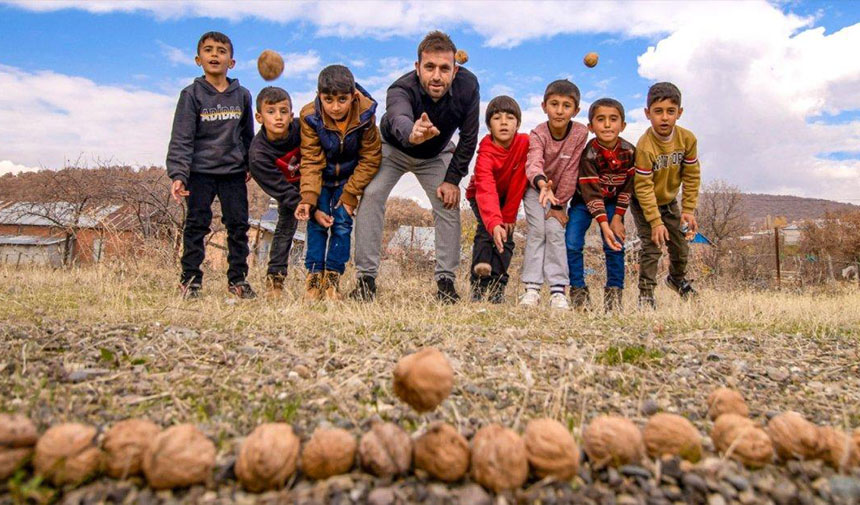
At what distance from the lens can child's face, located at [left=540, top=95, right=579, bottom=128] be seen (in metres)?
4.61

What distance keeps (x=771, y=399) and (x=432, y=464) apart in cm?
151

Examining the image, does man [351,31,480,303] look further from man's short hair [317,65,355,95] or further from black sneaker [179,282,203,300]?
black sneaker [179,282,203,300]

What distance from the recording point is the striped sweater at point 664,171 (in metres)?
4.69

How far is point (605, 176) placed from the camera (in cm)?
468

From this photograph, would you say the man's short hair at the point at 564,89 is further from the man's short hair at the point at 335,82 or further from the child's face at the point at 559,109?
the man's short hair at the point at 335,82

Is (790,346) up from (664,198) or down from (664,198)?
down

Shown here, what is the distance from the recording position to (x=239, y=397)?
1.78 meters

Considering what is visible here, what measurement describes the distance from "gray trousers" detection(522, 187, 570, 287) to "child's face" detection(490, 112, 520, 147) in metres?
0.46

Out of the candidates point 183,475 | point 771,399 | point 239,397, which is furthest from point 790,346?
point 183,475

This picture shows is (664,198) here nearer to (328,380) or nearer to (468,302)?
(468,302)

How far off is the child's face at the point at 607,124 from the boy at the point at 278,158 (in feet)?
8.10

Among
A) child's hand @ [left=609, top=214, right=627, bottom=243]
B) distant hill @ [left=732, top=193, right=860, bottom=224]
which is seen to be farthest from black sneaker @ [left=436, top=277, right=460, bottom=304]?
distant hill @ [left=732, top=193, right=860, bottom=224]

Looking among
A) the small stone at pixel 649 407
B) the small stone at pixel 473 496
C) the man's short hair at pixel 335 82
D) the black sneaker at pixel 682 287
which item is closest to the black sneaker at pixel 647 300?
the black sneaker at pixel 682 287

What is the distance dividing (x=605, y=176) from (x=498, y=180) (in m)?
0.88
